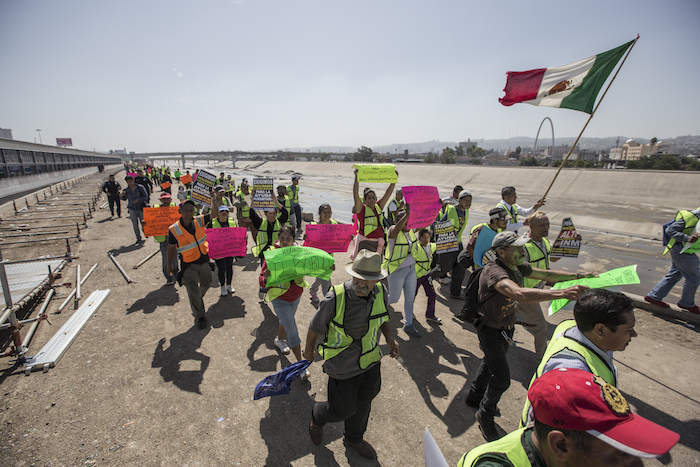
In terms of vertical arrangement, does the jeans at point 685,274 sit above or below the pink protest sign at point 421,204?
below

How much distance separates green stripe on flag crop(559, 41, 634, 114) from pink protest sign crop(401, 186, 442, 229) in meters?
3.00

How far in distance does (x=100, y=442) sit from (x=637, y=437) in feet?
14.9

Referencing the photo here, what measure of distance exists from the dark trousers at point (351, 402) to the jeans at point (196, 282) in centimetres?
331

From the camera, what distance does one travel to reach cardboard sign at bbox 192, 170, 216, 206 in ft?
22.9

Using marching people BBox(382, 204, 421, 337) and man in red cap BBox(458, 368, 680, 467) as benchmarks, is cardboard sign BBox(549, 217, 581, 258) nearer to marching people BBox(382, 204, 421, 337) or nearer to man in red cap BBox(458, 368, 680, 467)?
marching people BBox(382, 204, 421, 337)

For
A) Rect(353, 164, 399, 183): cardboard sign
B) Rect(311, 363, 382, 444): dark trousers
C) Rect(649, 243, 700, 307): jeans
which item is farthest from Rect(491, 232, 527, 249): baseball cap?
Rect(649, 243, 700, 307): jeans

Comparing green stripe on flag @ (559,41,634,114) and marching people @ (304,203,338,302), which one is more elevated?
green stripe on flag @ (559,41,634,114)

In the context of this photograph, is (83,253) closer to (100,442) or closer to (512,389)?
(100,442)

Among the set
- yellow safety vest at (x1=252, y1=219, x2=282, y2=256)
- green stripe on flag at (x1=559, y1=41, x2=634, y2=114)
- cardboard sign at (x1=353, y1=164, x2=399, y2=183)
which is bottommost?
yellow safety vest at (x1=252, y1=219, x2=282, y2=256)

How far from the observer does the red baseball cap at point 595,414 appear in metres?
1.09

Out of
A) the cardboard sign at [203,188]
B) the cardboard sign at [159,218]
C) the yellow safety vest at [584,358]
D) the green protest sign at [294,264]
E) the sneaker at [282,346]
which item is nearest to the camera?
the yellow safety vest at [584,358]

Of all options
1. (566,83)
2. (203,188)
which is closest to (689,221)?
(566,83)

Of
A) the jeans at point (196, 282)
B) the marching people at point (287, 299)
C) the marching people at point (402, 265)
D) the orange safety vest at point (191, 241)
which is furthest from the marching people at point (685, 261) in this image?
the orange safety vest at point (191, 241)

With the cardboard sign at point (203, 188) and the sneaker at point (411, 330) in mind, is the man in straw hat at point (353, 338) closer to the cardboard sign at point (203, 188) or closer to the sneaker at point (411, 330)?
the sneaker at point (411, 330)
